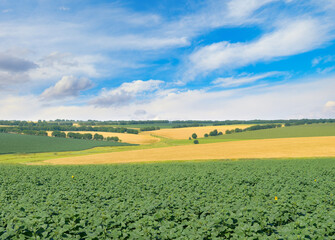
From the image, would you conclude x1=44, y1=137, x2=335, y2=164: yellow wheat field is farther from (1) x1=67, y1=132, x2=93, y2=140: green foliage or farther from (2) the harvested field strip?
(1) x1=67, y1=132, x2=93, y2=140: green foliage

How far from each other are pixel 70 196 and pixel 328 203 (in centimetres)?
1406

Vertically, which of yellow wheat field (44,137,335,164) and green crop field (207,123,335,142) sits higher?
green crop field (207,123,335,142)

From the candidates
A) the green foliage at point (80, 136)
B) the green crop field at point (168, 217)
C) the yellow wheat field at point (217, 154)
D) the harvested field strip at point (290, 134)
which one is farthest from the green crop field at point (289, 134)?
the green crop field at point (168, 217)

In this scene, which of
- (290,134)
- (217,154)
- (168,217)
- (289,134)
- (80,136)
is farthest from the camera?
(80,136)

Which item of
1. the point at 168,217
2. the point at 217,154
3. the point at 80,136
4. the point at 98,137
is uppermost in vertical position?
the point at 168,217

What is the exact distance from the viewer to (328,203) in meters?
12.1

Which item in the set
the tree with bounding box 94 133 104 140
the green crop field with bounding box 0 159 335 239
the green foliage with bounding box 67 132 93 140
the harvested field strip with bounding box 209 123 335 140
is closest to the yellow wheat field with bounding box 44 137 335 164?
the harvested field strip with bounding box 209 123 335 140

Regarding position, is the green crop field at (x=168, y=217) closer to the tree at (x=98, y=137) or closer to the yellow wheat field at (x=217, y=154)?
the yellow wheat field at (x=217, y=154)

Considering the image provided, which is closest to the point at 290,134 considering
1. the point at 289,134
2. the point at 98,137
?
the point at 289,134

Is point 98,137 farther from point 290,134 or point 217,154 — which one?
point 290,134

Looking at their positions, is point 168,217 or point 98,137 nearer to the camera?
point 168,217

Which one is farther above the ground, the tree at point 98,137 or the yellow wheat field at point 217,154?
the tree at point 98,137

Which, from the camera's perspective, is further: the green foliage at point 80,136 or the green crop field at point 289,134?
the green foliage at point 80,136

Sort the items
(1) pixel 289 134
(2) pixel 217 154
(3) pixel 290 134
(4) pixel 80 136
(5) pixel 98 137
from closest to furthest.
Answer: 1. (2) pixel 217 154
2. (3) pixel 290 134
3. (1) pixel 289 134
4. (5) pixel 98 137
5. (4) pixel 80 136
